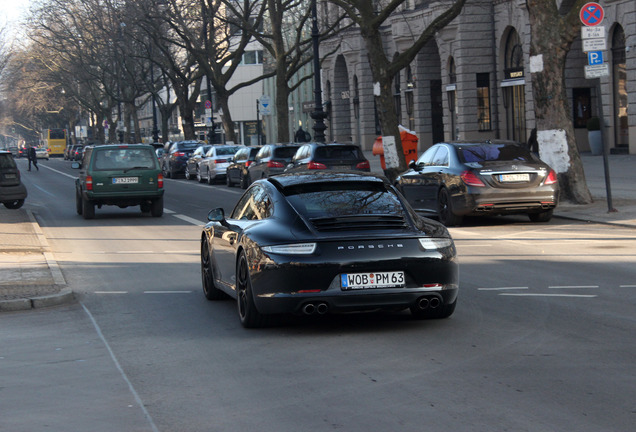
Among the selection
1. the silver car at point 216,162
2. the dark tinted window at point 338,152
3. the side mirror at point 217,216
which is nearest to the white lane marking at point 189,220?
the dark tinted window at point 338,152

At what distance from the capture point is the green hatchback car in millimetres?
23328

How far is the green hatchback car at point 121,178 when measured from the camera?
23.3 meters

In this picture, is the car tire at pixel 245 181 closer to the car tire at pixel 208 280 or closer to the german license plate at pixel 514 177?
the german license plate at pixel 514 177

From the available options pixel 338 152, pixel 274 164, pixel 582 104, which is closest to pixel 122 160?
pixel 338 152

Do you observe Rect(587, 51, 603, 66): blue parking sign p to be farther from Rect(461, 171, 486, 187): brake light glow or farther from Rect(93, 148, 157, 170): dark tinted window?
Rect(93, 148, 157, 170): dark tinted window

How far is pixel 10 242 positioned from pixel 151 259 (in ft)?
11.1

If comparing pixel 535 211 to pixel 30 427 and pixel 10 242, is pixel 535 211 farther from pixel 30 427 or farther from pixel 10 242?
pixel 30 427

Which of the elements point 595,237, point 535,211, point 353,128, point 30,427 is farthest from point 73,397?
point 353,128

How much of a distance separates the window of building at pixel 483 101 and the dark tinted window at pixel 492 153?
30024 millimetres

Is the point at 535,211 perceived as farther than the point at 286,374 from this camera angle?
Yes

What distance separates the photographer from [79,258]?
50.7ft

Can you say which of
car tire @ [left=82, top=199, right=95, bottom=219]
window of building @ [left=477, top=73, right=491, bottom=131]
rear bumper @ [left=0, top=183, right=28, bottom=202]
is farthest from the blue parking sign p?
window of building @ [left=477, top=73, right=491, bottom=131]

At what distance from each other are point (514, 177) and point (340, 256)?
9.90 metres

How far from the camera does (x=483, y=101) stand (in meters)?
48.2
